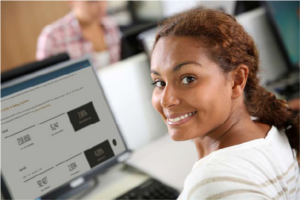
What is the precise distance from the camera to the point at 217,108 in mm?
790

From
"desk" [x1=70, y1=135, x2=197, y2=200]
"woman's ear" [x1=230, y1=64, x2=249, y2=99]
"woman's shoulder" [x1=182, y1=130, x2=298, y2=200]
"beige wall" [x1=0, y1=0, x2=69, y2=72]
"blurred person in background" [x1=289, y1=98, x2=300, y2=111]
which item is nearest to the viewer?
"woman's shoulder" [x1=182, y1=130, x2=298, y2=200]

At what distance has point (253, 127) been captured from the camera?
2.88 ft

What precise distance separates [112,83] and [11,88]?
549mm

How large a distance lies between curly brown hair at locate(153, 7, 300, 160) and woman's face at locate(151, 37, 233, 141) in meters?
0.02

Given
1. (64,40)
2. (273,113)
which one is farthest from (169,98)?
(64,40)

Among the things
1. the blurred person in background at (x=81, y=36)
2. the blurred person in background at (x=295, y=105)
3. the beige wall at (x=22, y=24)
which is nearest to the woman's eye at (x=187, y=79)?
the blurred person in background at (x=295, y=105)

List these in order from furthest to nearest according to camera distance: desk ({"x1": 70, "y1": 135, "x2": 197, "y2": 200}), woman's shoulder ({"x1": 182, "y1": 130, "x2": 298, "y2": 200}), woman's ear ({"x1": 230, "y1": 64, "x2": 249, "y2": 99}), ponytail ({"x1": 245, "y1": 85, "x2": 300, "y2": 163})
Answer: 1. desk ({"x1": 70, "y1": 135, "x2": 197, "y2": 200})
2. ponytail ({"x1": 245, "y1": 85, "x2": 300, "y2": 163})
3. woman's ear ({"x1": 230, "y1": 64, "x2": 249, "y2": 99})
4. woman's shoulder ({"x1": 182, "y1": 130, "x2": 298, "y2": 200})

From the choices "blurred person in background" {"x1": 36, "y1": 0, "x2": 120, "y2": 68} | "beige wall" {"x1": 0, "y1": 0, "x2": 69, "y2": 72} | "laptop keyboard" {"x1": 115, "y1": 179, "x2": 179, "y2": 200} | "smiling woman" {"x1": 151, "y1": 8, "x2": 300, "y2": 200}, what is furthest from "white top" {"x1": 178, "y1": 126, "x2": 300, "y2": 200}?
"beige wall" {"x1": 0, "y1": 0, "x2": 69, "y2": 72}

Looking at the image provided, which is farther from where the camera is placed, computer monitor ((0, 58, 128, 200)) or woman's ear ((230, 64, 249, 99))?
computer monitor ((0, 58, 128, 200))

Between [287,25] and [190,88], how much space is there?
1516 millimetres

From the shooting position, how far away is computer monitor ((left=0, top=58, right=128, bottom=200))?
39.4 inches

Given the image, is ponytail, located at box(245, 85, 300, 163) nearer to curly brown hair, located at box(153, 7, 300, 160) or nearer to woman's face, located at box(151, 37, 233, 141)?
curly brown hair, located at box(153, 7, 300, 160)

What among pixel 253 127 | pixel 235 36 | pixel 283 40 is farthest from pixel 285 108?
pixel 283 40

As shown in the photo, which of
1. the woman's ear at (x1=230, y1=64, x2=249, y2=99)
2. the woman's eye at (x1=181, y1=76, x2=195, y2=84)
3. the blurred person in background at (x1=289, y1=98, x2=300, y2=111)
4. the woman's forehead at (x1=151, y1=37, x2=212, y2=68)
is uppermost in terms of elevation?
the woman's forehead at (x1=151, y1=37, x2=212, y2=68)
